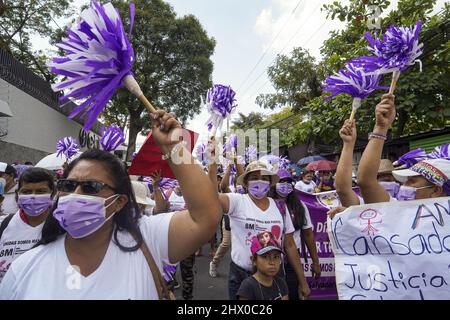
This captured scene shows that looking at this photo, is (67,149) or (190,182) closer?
(190,182)

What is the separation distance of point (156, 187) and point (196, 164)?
5.79 feet

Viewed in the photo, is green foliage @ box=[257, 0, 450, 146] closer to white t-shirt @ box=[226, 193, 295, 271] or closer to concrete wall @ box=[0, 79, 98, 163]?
white t-shirt @ box=[226, 193, 295, 271]

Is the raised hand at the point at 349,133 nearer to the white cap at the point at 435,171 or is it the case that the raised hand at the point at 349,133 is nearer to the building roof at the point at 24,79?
the white cap at the point at 435,171

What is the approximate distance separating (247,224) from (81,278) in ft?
6.19

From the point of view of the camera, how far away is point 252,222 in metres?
3.27

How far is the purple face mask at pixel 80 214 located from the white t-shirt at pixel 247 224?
1748 mm

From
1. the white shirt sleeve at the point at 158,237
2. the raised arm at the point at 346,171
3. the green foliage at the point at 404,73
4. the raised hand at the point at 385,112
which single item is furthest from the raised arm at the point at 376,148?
the green foliage at the point at 404,73

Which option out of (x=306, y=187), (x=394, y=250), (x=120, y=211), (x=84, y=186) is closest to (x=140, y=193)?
(x=120, y=211)

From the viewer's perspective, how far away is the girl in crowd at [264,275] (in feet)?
9.40

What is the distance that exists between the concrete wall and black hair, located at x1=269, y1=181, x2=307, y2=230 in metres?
11.1

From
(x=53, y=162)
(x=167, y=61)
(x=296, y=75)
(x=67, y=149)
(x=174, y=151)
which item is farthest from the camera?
(x=167, y=61)

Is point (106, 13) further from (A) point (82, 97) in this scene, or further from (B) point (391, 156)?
(B) point (391, 156)

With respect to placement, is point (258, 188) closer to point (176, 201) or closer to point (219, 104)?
point (219, 104)

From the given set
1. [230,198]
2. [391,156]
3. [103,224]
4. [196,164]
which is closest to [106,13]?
[196,164]
